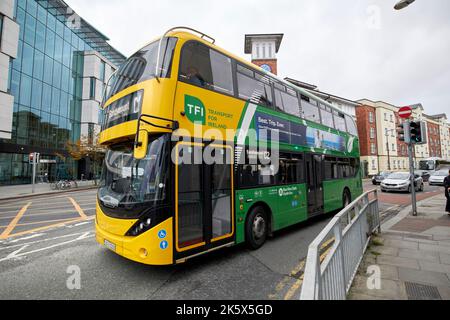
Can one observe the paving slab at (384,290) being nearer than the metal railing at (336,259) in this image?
No

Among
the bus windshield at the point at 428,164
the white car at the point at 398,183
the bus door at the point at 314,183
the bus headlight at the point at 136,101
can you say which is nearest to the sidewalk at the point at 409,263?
the bus door at the point at 314,183

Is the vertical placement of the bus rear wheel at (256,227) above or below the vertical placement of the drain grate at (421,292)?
above

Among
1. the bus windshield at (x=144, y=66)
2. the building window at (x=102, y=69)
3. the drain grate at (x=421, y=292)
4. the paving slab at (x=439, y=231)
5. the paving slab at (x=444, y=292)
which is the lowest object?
the paving slab at (x=444, y=292)

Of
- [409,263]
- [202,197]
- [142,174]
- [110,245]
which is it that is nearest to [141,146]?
[142,174]

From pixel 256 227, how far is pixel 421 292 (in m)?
2.87

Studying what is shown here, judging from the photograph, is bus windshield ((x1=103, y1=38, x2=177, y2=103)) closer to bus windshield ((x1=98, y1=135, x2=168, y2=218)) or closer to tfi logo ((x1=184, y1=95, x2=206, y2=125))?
tfi logo ((x1=184, y1=95, x2=206, y2=125))

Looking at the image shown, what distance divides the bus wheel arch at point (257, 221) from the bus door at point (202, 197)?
0.50 metres

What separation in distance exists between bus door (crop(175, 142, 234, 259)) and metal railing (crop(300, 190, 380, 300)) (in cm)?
204

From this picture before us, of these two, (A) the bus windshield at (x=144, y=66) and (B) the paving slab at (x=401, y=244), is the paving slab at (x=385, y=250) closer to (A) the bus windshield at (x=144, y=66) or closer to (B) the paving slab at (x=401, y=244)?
(B) the paving slab at (x=401, y=244)

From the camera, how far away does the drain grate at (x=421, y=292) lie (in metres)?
3.05

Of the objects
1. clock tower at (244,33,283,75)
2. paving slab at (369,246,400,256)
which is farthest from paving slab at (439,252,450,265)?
clock tower at (244,33,283,75)

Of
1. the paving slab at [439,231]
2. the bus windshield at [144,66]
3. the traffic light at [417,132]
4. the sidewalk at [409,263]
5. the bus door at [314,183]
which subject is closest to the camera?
the sidewalk at [409,263]

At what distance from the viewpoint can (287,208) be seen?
612cm
